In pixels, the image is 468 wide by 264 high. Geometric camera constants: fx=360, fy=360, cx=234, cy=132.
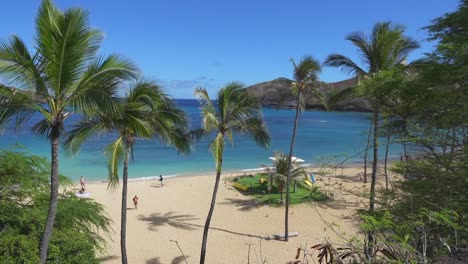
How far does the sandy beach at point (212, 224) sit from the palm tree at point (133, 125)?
480cm

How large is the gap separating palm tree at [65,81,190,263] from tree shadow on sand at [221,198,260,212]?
34.0 ft

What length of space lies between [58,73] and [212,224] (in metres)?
13.9

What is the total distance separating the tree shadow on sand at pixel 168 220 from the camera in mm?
17938

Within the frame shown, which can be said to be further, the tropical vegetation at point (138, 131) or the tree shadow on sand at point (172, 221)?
A: the tree shadow on sand at point (172, 221)

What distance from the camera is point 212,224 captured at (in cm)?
1817

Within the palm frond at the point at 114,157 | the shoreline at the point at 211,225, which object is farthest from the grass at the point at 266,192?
the palm frond at the point at 114,157

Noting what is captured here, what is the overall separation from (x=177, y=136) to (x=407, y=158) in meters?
7.45

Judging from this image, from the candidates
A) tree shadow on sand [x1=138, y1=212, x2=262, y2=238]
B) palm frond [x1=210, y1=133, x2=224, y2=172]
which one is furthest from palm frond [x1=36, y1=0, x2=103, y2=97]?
tree shadow on sand [x1=138, y1=212, x2=262, y2=238]

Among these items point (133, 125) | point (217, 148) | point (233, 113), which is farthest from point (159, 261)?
point (133, 125)

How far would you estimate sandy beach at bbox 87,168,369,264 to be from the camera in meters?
14.4

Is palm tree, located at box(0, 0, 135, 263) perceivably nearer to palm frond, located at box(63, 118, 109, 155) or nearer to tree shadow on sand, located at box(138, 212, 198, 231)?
palm frond, located at box(63, 118, 109, 155)

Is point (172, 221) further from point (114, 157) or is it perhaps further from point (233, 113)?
point (114, 157)

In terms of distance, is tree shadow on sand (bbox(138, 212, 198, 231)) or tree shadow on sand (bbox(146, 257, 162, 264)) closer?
tree shadow on sand (bbox(146, 257, 162, 264))

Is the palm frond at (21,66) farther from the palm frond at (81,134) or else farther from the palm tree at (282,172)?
the palm tree at (282,172)
